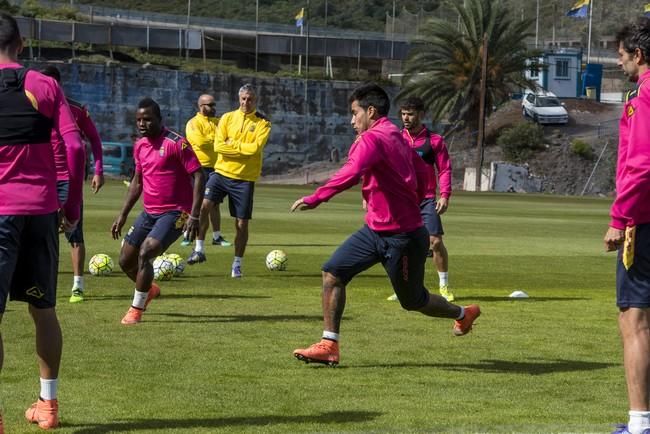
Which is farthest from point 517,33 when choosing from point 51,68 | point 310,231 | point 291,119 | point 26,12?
point 51,68

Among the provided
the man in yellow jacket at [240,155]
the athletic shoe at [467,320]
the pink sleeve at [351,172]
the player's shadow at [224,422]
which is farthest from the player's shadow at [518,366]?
the man in yellow jacket at [240,155]

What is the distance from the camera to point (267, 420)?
773 centimetres

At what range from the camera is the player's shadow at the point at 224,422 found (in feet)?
24.4

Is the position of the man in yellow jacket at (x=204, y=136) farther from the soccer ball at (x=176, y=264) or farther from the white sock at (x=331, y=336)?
the white sock at (x=331, y=336)

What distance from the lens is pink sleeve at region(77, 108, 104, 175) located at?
11.4 meters

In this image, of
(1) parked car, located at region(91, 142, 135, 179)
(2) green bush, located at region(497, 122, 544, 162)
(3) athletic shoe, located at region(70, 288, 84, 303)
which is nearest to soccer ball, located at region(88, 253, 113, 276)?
(3) athletic shoe, located at region(70, 288, 84, 303)

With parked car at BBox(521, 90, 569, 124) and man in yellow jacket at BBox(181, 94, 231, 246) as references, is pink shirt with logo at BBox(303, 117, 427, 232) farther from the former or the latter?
parked car at BBox(521, 90, 569, 124)

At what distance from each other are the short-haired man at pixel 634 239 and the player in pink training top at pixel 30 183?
3138mm

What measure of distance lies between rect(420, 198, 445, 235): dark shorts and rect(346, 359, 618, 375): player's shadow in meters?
4.26

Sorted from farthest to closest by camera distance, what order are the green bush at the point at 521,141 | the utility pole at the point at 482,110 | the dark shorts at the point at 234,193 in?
the green bush at the point at 521,141 → the utility pole at the point at 482,110 → the dark shorts at the point at 234,193

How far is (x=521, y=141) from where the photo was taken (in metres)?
77.1

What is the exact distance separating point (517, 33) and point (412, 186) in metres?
68.4

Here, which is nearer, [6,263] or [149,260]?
[6,263]

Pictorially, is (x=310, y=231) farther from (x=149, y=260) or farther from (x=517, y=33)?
(x=517, y=33)
